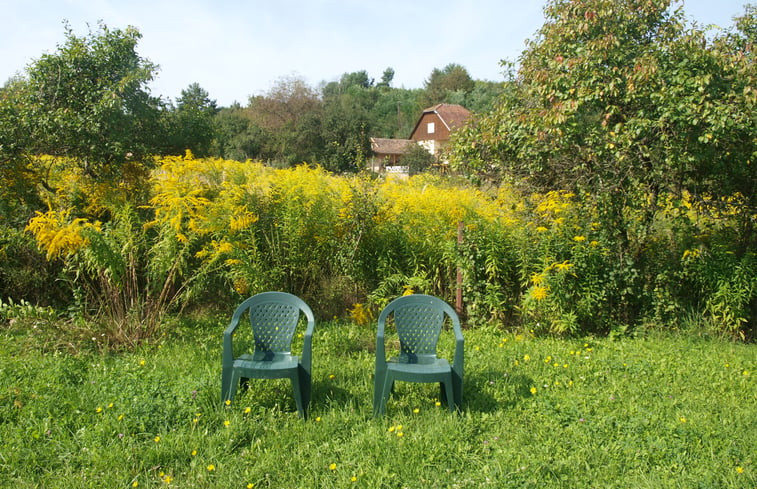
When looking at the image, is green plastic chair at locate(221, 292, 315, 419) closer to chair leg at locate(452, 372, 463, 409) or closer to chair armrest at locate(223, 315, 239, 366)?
chair armrest at locate(223, 315, 239, 366)

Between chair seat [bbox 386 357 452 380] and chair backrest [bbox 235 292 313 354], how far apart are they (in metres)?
0.77

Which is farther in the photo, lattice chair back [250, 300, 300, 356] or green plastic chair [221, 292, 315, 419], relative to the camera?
lattice chair back [250, 300, 300, 356]

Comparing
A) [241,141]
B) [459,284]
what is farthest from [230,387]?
[241,141]

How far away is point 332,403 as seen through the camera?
3.45 m

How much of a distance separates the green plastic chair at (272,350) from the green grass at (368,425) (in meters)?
0.18

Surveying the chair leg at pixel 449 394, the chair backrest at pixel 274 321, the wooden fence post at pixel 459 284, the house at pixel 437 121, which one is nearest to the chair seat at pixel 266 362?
the chair backrest at pixel 274 321

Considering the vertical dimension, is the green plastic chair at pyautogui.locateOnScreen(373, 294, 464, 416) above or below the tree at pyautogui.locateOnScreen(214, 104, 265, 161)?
below

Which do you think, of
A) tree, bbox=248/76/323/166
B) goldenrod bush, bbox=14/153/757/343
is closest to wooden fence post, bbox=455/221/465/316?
goldenrod bush, bbox=14/153/757/343

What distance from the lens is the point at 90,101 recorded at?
553 cm

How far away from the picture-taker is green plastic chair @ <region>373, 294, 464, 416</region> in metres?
3.24

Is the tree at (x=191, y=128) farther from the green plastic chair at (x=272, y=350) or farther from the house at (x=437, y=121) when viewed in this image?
the house at (x=437, y=121)

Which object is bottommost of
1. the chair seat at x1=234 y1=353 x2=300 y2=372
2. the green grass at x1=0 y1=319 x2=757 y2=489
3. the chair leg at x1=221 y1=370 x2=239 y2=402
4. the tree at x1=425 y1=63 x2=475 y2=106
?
the green grass at x1=0 y1=319 x2=757 y2=489

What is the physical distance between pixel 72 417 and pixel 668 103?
17.7ft

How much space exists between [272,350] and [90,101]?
3.78 meters
